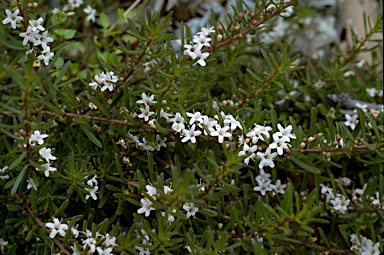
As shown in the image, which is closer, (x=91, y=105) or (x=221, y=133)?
(x=221, y=133)

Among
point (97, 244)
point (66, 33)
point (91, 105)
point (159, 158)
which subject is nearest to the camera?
point (97, 244)

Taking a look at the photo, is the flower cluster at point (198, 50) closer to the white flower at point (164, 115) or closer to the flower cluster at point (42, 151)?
the white flower at point (164, 115)

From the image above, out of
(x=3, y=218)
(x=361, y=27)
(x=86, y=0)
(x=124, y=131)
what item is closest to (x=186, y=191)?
(x=124, y=131)

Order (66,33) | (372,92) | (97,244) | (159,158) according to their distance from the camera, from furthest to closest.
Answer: (372,92), (66,33), (159,158), (97,244)

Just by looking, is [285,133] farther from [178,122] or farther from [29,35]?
[29,35]

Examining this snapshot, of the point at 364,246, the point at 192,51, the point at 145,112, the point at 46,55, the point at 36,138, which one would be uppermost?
the point at 46,55

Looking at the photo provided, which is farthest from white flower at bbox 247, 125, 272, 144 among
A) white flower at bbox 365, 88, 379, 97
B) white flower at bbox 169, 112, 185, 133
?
white flower at bbox 365, 88, 379, 97

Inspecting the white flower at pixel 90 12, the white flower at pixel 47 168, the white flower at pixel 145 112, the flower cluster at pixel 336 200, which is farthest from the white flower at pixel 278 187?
the white flower at pixel 90 12

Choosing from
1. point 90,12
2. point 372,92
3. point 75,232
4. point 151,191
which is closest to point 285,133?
point 151,191
